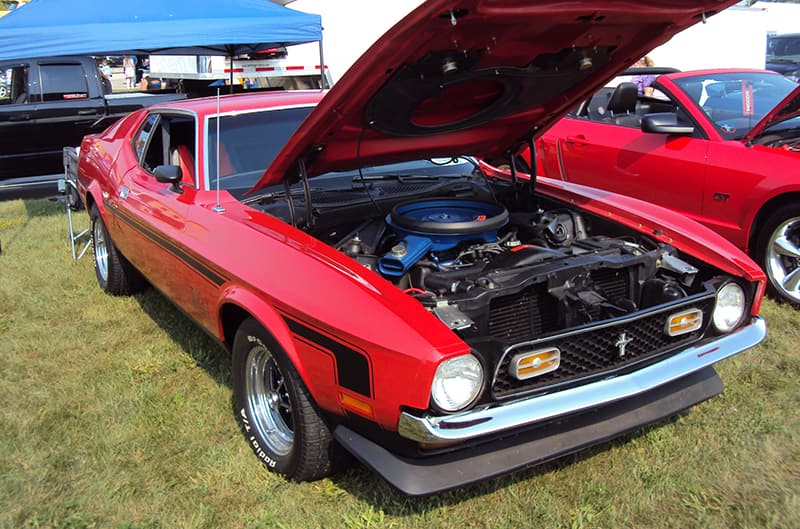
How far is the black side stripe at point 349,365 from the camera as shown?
2100 millimetres

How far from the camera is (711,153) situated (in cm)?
468

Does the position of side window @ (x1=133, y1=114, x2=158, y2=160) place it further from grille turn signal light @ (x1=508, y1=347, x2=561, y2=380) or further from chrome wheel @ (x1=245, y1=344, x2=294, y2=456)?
grille turn signal light @ (x1=508, y1=347, x2=561, y2=380)

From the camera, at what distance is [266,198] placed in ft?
10.7

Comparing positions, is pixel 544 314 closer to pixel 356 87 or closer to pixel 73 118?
pixel 356 87

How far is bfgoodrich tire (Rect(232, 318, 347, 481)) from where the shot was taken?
7.88ft

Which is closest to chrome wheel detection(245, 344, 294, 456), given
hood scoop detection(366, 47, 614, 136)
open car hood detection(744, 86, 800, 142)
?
hood scoop detection(366, 47, 614, 136)

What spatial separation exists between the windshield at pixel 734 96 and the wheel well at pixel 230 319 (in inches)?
147

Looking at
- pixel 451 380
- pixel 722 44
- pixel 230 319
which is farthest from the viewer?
pixel 722 44

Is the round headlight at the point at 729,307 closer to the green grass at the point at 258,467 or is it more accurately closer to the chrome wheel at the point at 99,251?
the green grass at the point at 258,467

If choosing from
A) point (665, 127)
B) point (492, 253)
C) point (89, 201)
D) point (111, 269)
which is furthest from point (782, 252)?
point (89, 201)

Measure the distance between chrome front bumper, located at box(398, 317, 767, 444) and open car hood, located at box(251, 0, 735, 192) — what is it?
4.06ft

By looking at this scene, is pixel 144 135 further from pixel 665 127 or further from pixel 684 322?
pixel 665 127

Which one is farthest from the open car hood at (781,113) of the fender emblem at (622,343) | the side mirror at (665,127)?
the fender emblem at (622,343)

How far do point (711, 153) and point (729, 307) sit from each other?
232 cm
